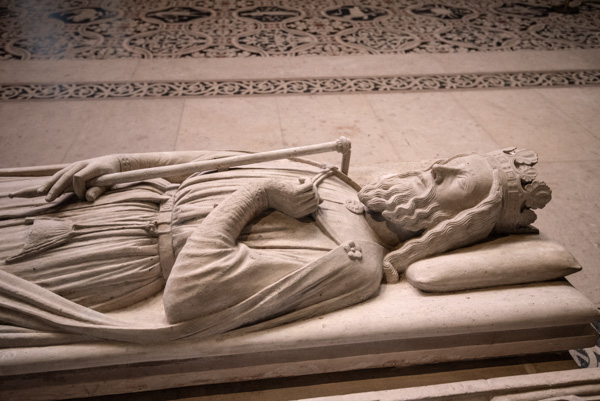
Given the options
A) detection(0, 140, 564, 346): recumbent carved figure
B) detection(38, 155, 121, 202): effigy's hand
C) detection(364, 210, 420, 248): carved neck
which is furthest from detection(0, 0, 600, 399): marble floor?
detection(38, 155, 121, 202): effigy's hand

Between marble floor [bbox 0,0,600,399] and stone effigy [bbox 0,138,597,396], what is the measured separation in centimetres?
69

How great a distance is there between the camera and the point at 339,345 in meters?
1.70

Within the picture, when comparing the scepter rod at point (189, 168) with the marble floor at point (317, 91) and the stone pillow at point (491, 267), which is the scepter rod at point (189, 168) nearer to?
the marble floor at point (317, 91)

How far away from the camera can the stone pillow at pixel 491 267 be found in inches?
67.4

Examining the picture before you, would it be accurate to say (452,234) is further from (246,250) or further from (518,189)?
(246,250)

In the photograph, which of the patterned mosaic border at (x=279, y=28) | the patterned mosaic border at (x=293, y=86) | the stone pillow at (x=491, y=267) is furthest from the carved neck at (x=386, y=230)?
the patterned mosaic border at (x=279, y=28)

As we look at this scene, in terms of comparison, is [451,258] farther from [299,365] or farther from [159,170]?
[159,170]

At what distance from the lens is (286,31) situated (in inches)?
199

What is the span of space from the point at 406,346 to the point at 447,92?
2.88m

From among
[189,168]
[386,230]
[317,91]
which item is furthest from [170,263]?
[317,91]

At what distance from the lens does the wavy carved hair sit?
173 cm

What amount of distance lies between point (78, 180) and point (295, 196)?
2.81 feet

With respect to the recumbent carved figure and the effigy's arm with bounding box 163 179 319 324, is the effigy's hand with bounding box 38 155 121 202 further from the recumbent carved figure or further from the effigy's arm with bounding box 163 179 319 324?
the effigy's arm with bounding box 163 179 319 324

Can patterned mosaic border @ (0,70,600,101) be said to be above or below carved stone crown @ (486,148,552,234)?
below
